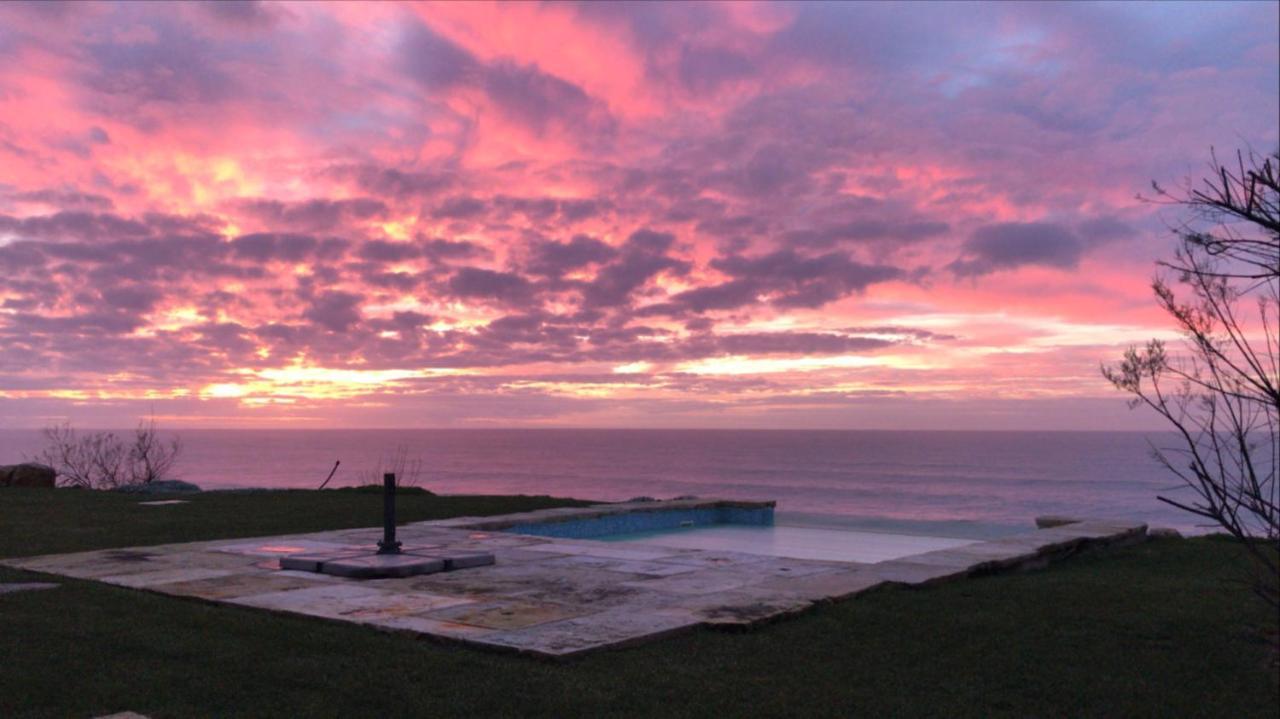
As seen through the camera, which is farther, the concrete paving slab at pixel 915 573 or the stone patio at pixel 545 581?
the concrete paving slab at pixel 915 573

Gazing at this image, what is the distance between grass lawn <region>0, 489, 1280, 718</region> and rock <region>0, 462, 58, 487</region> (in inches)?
511

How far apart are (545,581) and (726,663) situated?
→ 3.28 m

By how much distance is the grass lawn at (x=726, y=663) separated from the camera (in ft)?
16.4

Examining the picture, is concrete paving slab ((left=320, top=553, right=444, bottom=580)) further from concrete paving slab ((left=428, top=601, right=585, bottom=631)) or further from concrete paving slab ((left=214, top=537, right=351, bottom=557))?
concrete paving slab ((left=428, top=601, right=585, bottom=631))

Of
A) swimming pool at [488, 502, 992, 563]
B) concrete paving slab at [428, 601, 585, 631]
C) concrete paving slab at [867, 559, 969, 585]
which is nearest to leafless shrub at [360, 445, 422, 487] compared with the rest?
concrete paving slab at [428, 601, 585, 631]

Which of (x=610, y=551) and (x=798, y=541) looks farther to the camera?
(x=798, y=541)

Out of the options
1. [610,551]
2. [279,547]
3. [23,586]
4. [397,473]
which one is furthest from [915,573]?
[397,473]

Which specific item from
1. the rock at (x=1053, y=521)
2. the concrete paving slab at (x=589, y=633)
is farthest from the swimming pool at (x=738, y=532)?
the concrete paving slab at (x=589, y=633)

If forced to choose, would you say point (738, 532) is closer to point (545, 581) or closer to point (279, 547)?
point (545, 581)

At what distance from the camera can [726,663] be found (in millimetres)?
5809

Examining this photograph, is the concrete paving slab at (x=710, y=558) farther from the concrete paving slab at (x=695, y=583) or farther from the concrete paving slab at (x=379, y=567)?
the concrete paving slab at (x=379, y=567)

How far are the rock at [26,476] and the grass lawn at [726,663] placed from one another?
42.6ft

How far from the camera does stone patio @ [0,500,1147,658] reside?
22.4 ft

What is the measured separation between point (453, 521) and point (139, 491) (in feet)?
26.7
